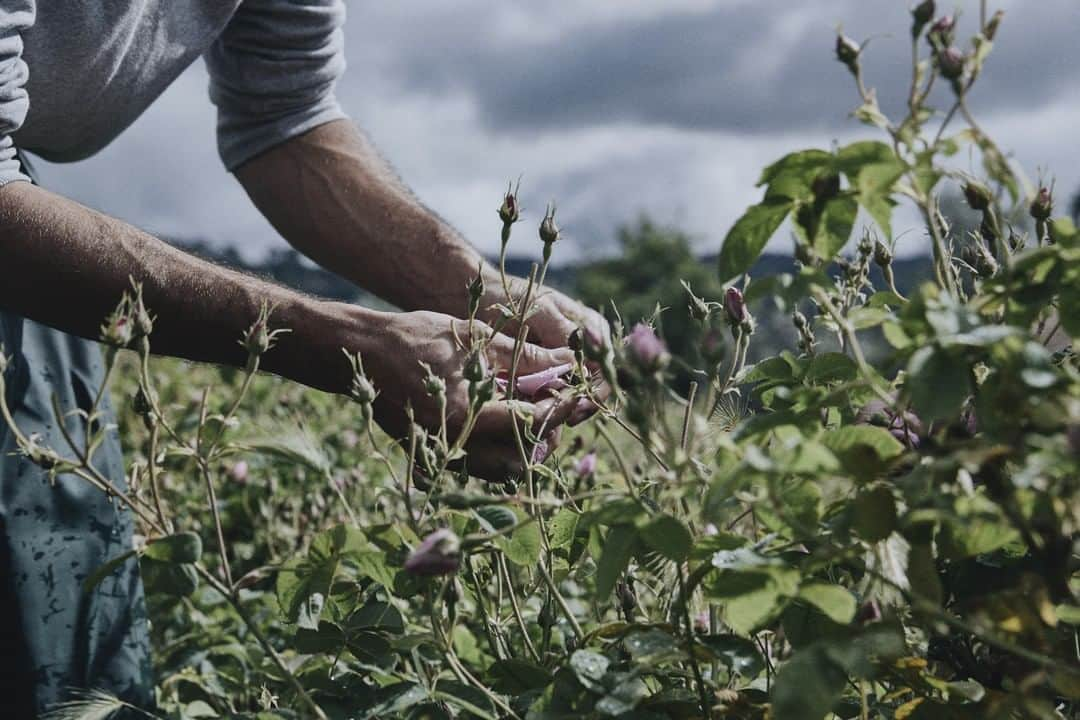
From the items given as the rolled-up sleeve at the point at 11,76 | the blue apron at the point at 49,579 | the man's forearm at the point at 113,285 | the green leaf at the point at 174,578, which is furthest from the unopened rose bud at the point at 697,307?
the blue apron at the point at 49,579

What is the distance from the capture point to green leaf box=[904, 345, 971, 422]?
614mm

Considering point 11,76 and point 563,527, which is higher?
point 11,76

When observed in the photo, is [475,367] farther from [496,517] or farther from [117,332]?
[117,332]

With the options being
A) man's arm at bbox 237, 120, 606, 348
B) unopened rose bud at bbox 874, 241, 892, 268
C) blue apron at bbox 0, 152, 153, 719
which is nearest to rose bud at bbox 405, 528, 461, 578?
unopened rose bud at bbox 874, 241, 892, 268

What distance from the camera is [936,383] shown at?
623 millimetres

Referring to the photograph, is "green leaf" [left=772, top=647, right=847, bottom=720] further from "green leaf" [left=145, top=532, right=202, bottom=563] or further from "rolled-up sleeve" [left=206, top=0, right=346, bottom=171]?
"rolled-up sleeve" [left=206, top=0, right=346, bottom=171]

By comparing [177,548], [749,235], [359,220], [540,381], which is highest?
[359,220]

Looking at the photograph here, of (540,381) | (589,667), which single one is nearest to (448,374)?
(540,381)

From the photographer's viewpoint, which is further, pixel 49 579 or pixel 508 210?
pixel 49 579

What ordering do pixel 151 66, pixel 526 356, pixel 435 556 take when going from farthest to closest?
pixel 151 66 < pixel 526 356 < pixel 435 556

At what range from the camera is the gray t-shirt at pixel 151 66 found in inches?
71.1

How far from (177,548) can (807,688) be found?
0.47 meters

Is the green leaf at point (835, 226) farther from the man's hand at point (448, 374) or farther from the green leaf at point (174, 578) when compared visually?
the green leaf at point (174, 578)

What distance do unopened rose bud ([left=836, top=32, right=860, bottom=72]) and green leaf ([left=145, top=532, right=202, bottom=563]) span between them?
0.61 m
